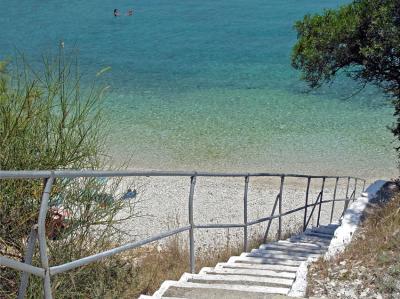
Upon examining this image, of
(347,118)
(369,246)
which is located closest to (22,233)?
(369,246)

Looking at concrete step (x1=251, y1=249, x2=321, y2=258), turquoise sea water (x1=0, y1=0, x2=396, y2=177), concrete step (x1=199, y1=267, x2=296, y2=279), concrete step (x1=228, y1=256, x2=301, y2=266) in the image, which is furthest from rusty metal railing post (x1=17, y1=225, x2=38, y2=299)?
turquoise sea water (x1=0, y1=0, x2=396, y2=177)

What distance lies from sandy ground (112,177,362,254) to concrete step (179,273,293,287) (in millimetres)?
8335

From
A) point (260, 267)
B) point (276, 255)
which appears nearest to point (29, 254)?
point (260, 267)

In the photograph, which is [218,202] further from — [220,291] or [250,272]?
[220,291]

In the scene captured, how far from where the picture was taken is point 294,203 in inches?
671

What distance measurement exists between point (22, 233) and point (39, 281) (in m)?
0.81

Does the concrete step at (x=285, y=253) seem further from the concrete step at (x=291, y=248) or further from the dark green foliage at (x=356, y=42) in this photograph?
the dark green foliage at (x=356, y=42)

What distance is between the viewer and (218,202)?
17281mm

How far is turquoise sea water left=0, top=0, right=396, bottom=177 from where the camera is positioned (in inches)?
854

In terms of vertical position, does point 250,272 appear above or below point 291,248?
above

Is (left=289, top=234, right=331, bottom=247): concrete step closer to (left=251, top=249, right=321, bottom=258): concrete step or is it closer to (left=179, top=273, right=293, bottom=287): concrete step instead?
(left=251, top=249, right=321, bottom=258): concrete step

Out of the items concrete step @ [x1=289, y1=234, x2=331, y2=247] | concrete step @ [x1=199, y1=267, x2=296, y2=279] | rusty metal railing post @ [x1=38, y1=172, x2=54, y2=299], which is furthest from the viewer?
concrete step @ [x1=289, y1=234, x2=331, y2=247]

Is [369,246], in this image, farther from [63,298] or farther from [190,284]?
[63,298]

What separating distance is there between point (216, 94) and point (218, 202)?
43.0 ft
